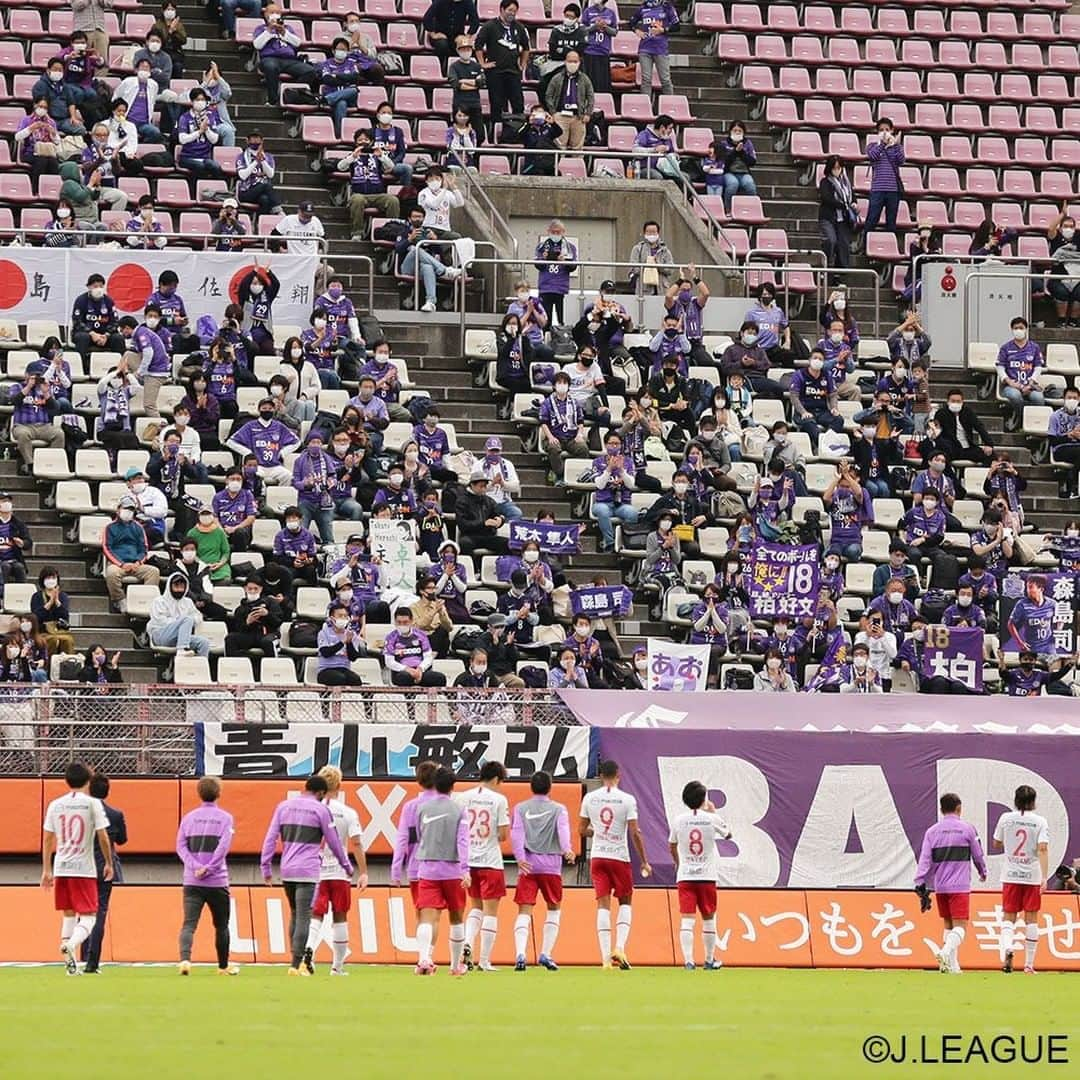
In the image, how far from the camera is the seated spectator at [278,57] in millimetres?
39562

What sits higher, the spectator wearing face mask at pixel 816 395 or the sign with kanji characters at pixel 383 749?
the spectator wearing face mask at pixel 816 395

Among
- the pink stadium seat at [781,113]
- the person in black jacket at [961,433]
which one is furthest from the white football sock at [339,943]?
the pink stadium seat at [781,113]

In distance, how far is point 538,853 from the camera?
23109 millimetres

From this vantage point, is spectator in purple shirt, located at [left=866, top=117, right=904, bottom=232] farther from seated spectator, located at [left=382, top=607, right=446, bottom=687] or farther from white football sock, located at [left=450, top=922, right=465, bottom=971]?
white football sock, located at [left=450, top=922, right=465, bottom=971]

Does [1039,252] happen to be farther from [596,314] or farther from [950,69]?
[596,314]

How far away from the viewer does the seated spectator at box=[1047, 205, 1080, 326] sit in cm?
3994

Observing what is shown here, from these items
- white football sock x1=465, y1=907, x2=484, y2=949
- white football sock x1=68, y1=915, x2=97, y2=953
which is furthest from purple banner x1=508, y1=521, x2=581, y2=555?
white football sock x1=68, y1=915, x2=97, y2=953

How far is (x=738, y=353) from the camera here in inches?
1421

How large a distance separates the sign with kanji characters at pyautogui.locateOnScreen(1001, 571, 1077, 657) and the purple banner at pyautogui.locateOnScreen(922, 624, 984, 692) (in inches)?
51.0

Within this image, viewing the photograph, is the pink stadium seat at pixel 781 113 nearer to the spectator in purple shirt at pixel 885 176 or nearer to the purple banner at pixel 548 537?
the spectator in purple shirt at pixel 885 176

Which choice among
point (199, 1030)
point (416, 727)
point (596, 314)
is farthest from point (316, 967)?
point (596, 314)

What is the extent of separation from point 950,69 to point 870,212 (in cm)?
541

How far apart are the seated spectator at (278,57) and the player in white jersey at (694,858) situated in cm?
1905

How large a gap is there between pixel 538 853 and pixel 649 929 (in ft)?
8.29
